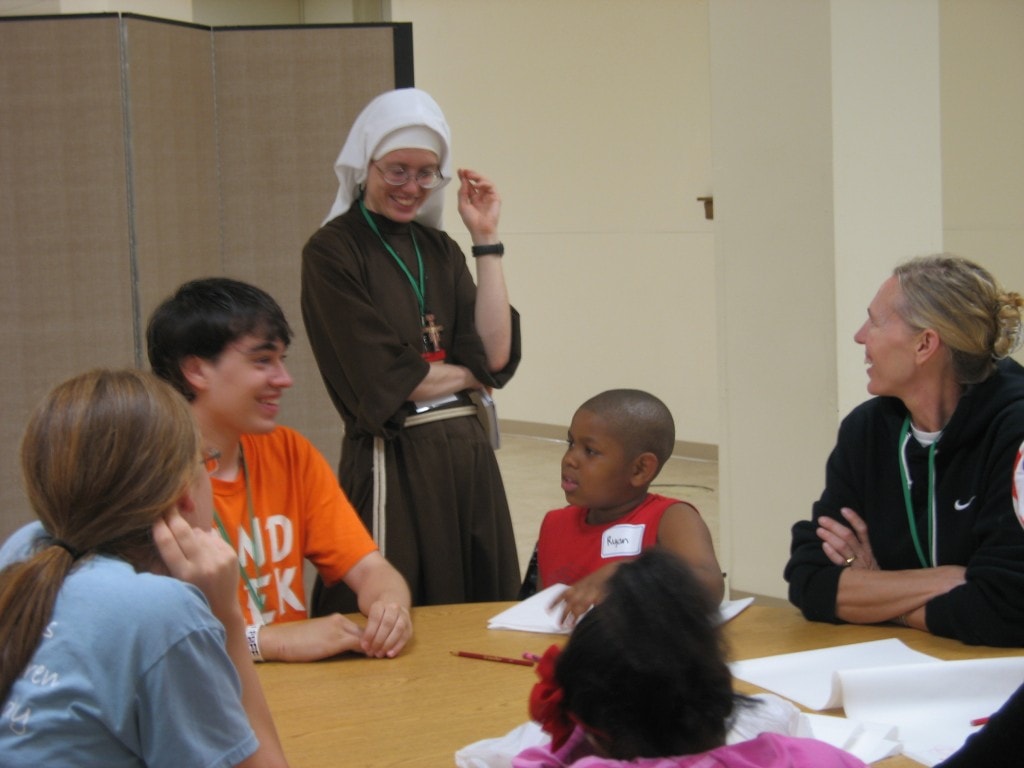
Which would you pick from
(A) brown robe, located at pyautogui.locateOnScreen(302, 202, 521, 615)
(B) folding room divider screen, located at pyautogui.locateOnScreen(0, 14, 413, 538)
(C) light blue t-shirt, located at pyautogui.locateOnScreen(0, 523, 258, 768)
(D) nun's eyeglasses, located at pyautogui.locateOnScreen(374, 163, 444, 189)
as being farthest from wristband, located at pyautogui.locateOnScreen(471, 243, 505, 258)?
(C) light blue t-shirt, located at pyautogui.locateOnScreen(0, 523, 258, 768)

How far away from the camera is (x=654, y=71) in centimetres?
811

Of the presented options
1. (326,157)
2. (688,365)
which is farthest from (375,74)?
(688,365)

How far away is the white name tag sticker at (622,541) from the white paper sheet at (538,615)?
15 cm

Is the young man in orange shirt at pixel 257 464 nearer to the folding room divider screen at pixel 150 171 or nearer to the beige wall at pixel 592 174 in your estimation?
the folding room divider screen at pixel 150 171

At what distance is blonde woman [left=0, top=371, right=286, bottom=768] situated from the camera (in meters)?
1.44

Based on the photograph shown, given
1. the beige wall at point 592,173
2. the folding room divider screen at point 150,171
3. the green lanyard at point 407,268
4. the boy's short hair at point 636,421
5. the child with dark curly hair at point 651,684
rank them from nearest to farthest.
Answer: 1. the child with dark curly hair at point 651,684
2. the boy's short hair at point 636,421
3. the green lanyard at point 407,268
4. the folding room divider screen at point 150,171
5. the beige wall at point 592,173

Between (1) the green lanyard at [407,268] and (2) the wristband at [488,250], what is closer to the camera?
(1) the green lanyard at [407,268]

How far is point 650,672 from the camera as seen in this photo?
132 centimetres

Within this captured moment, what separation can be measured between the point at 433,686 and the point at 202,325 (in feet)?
2.99

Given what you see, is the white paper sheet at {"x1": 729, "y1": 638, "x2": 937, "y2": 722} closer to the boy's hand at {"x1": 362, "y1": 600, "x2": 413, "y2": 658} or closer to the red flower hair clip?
the boy's hand at {"x1": 362, "y1": 600, "x2": 413, "y2": 658}

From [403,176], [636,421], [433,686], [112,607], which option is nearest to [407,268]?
[403,176]

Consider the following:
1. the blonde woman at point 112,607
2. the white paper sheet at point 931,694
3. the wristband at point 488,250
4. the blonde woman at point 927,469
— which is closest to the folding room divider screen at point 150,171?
the wristband at point 488,250

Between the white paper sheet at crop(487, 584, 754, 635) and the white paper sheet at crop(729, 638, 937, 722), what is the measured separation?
0.19 metres

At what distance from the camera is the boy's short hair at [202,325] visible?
2619mm
